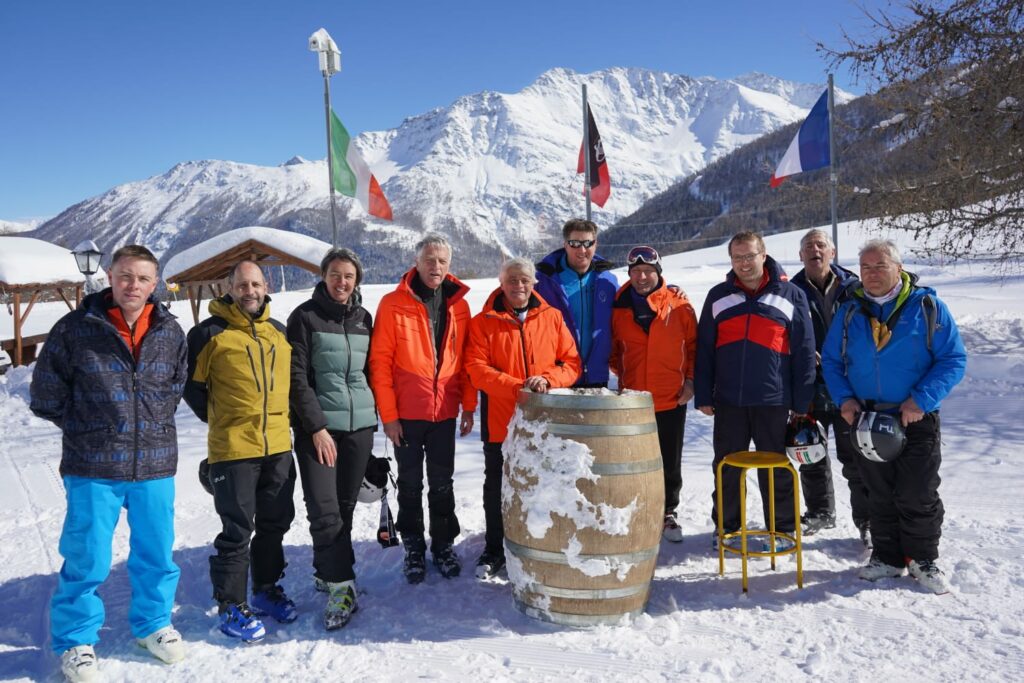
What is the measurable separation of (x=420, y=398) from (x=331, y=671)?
4.94ft

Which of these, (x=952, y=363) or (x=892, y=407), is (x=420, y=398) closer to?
(x=892, y=407)

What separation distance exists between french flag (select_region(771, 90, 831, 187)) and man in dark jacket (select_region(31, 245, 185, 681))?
38.6 feet

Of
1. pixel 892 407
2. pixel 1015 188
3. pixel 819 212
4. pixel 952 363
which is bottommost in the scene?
pixel 892 407

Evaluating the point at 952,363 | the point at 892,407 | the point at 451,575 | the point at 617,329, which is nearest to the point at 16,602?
the point at 451,575

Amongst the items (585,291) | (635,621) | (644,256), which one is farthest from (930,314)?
(635,621)

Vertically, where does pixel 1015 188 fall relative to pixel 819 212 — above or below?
below

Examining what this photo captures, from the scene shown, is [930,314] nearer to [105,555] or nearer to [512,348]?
[512,348]

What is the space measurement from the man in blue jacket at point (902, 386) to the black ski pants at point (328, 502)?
9.37 feet

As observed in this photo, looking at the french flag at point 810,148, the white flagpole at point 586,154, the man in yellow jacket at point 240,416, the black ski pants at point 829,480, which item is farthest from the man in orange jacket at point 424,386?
the french flag at point 810,148

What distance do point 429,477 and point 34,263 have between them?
17.3m

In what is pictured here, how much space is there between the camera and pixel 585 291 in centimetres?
449

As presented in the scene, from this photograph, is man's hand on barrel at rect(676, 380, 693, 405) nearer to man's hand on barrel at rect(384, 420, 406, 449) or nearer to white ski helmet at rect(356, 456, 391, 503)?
man's hand on barrel at rect(384, 420, 406, 449)

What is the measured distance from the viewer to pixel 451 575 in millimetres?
4141

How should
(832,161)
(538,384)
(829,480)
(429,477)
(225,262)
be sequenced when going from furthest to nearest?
1. (225,262)
2. (832,161)
3. (829,480)
4. (429,477)
5. (538,384)
